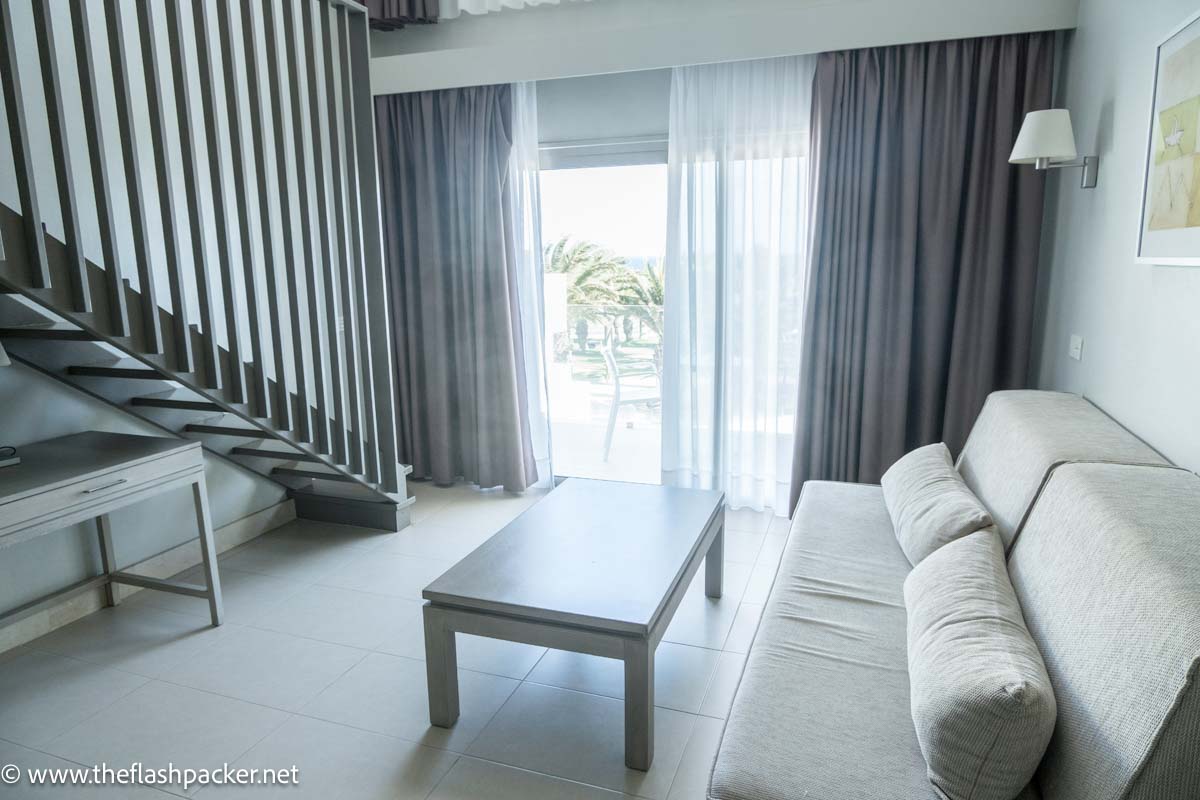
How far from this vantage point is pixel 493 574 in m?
2.26

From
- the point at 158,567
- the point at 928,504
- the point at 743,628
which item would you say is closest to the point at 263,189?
the point at 158,567

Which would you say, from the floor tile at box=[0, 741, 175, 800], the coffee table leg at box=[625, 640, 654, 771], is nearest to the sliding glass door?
the coffee table leg at box=[625, 640, 654, 771]

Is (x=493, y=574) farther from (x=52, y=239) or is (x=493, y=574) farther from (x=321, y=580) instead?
(x=52, y=239)

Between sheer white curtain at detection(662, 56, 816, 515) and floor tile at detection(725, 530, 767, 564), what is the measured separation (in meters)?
0.34

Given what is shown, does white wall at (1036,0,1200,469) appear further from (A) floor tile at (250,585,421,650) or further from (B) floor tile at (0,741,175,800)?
(B) floor tile at (0,741,175,800)

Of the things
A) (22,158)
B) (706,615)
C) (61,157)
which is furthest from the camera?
(706,615)

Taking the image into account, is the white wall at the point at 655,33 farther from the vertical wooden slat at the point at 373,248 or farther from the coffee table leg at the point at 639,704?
the coffee table leg at the point at 639,704

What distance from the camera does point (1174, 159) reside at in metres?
1.96

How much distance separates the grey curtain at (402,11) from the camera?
13.2ft

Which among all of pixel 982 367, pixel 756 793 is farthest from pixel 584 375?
pixel 756 793

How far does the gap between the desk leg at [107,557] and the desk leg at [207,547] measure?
0.45m

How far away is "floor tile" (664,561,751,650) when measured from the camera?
272 cm

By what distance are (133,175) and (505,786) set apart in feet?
6.96

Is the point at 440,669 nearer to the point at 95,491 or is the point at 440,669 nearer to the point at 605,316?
the point at 95,491
